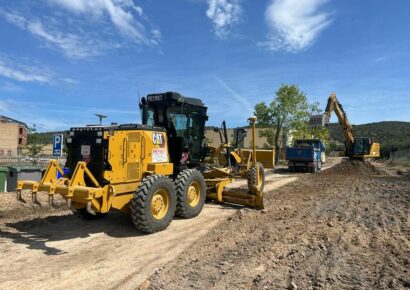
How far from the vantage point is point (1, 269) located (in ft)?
18.6

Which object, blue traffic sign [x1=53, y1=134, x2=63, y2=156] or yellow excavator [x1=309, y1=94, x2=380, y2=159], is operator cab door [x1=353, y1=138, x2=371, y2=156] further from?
blue traffic sign [x1=53, y1=134, x2=63, y2=156]

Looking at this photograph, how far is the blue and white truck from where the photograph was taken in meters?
27.2

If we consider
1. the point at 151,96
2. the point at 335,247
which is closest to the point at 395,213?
the point at 335,247

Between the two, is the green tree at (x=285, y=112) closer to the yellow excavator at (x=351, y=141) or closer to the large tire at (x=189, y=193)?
the yellow excavator at (x=351, y=141)

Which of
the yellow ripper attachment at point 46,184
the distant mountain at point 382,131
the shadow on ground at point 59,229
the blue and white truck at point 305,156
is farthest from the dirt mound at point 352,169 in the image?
the distant mountain at point 382,131

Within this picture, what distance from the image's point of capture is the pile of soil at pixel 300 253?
5039mm

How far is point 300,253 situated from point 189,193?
13.0ft

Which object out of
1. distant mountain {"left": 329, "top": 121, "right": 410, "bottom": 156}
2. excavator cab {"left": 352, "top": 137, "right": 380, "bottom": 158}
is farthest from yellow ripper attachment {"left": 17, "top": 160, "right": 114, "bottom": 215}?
distant mountain {"left": 329, "top": 121, "right": 410, "bottom": 156}

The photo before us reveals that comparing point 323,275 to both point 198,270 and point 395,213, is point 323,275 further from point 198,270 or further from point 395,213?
point 395,213

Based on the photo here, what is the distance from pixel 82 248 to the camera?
22.3 feet

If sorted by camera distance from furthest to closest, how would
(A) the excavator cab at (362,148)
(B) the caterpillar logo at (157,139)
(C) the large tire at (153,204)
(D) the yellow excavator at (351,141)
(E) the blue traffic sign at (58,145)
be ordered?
(A) the excavator cab at (362,148) < (D) the yellow excavator at (351,141) < (E) the blue traffic sign at (58,145) < (B) the caterpillar logo at (157,139) < (C) the large tire at (153,204)

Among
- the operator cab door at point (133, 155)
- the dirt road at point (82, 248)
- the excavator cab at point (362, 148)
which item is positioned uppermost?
the excavator cab at point (362, 148)

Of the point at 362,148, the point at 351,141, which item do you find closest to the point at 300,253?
the point at 362,148

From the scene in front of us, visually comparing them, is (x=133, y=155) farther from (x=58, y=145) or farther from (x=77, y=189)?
(x=58, y=145)
